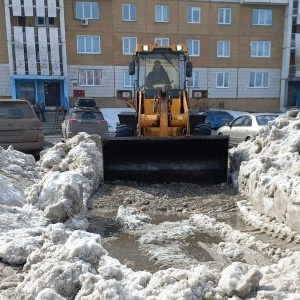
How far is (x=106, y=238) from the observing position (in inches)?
186

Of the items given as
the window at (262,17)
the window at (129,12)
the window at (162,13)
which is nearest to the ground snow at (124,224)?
the window at (129,12)

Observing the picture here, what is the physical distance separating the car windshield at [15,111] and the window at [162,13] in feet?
73.6

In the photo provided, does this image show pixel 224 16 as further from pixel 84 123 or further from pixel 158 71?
pixel 158 71

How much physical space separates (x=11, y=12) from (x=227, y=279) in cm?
2967

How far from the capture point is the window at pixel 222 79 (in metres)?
31.0

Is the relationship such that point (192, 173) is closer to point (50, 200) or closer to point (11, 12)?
point (50, 200)

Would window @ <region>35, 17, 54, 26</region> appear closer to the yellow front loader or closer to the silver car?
the silver car

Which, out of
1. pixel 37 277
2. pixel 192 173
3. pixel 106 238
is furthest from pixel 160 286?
pixel 192 173

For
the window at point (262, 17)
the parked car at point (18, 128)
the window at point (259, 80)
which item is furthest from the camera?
the window at point (259, 80)

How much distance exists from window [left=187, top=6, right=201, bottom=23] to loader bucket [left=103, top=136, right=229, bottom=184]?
25.1 m

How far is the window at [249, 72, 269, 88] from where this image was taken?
104 ft

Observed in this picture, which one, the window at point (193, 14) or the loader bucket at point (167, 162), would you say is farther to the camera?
the window at point (193, 14)

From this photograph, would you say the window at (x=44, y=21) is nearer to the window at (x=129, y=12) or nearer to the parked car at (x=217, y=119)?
the window at (x=129, y=12)

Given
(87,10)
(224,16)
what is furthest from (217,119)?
(87,10)
